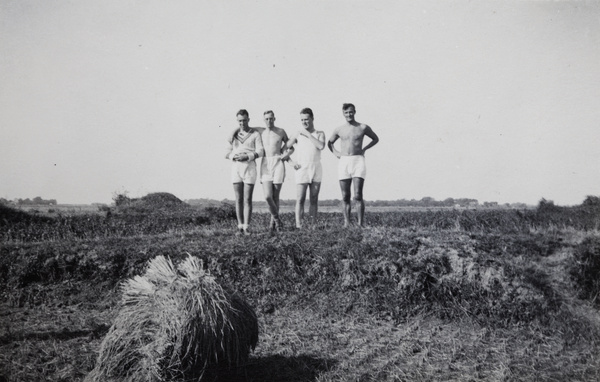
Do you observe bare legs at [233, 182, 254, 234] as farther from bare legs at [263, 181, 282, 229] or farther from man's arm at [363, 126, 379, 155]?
man's arm at [363, 126, 379, 155]

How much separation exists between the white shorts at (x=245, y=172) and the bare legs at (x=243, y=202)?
9cm

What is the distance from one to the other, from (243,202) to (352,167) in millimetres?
2450

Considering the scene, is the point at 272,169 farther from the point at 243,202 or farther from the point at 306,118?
the point at 306,118

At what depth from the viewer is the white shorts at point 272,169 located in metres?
9.08

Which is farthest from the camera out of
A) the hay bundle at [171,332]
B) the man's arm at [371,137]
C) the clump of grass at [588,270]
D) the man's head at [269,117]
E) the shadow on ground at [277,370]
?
the man's head at [269,117]

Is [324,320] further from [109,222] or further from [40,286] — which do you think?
[109,222]

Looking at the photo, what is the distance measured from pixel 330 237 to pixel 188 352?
3.98 m

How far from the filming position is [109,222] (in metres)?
19.5

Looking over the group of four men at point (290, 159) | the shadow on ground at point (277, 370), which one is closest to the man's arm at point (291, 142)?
the group of four men at point (290, 159)

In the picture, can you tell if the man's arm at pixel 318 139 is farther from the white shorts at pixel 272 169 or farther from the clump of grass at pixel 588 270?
the clump of grass at pixel 588 270

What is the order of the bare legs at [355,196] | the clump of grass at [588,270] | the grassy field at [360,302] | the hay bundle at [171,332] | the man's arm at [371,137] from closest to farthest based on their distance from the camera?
the hay bundle at [171,332]
the grassy field at [360,302]
the clump of grass at [588,270]
the bare legs at [355,196]
the man's arm at [371,137]

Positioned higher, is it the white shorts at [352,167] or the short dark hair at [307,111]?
the short dark hair at [307,111]

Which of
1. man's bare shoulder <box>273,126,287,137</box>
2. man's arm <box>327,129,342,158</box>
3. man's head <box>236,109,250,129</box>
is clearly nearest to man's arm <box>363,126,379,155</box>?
man's arm <box>327,129,342,158</box>

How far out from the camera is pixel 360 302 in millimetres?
6453
